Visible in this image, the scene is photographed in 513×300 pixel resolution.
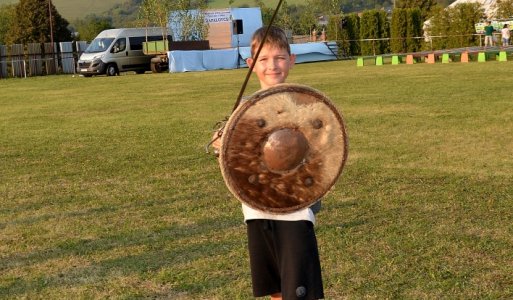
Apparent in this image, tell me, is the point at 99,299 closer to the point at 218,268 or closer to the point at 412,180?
the point at 218,268

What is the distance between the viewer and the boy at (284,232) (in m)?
4.12

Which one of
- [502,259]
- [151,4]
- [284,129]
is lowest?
[502,259]

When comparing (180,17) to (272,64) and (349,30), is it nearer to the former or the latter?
(349,30)

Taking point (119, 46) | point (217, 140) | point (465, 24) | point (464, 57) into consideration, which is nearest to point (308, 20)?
point (465, 24)

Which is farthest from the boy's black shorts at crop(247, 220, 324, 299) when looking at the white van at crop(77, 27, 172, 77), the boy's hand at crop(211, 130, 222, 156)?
the white van at crop(77, 27, 172, 77)

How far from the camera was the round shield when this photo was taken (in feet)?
12.9

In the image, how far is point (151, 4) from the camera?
5744 cm

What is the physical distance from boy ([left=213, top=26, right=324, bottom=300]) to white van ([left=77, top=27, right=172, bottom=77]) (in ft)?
135

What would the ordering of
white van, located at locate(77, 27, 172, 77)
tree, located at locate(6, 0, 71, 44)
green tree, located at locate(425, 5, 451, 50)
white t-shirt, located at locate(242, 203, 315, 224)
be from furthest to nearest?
tree, located at locate(6, 0, 71, 44)
green tree, located at locate(425, 5, 451, 50)
white van, located at locate(77, 27, 172, 77)
white t-shirt, located at locate(242, 203, 315, 224)

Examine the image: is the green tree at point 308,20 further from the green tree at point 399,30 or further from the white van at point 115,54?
the white van at point 115,54

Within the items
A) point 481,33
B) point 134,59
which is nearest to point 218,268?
point 134,59

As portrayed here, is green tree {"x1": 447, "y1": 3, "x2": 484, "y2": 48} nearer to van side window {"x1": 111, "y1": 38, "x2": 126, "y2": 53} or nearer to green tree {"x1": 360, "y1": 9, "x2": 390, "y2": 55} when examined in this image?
green tree {"x1": 360, "y1": 9, "x2": 390, "y2": 55}

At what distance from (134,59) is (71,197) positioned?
38201 mm

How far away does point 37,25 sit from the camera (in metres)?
→ 66.1
